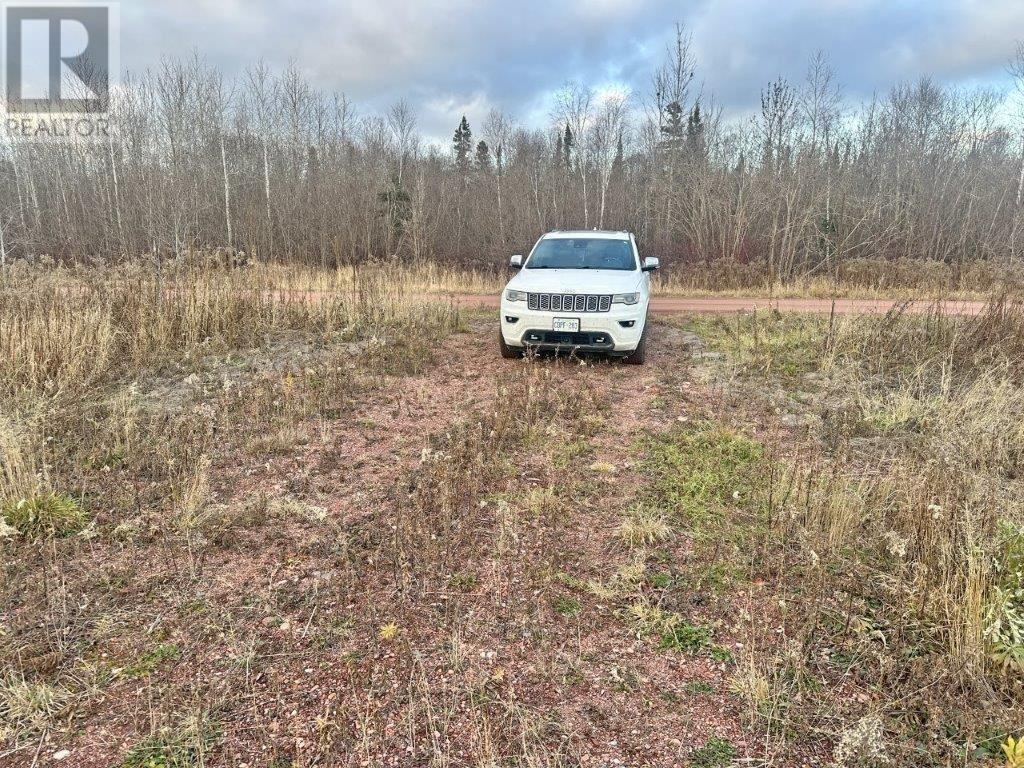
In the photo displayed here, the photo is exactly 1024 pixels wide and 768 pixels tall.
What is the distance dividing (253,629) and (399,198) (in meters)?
26.0

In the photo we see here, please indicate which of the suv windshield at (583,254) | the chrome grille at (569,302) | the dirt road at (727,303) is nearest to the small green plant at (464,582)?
the chrome grille at (569,302)

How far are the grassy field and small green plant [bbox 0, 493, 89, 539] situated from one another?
2cm

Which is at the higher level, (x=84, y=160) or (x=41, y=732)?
(x=84, y=160)

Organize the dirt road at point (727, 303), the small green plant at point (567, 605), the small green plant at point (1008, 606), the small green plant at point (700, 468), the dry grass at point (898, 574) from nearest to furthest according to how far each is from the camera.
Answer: the dry grass at point (898, 574) → the small green plant at point (1008, 606) → the small green plant at point (567, 605) → the small green plant at point (700, 468) → the dirt road at point (727, 303)

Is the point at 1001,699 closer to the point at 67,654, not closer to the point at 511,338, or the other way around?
the point at 67,654

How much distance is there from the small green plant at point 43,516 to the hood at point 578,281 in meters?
5.44

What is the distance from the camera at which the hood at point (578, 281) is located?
750 centimetres

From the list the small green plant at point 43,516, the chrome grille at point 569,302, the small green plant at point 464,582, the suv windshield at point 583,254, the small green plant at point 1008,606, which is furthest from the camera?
the suv windshield at point 583,254

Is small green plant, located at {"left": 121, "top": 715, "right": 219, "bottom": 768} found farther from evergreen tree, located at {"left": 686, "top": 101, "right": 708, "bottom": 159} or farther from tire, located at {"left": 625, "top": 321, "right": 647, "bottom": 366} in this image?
evergreen tree, located at {"left": 686, "top": 101, "right": 708, "bottom": 159}

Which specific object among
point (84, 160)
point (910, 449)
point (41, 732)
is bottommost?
point (41, 732)

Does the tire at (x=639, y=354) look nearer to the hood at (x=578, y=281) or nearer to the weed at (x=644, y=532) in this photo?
the hood at (x=578, y=281)

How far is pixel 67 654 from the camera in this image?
109 inches

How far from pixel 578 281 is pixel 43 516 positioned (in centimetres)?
610

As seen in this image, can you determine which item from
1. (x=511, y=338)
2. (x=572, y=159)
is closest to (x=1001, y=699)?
(x=511, y=338)
